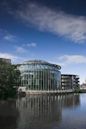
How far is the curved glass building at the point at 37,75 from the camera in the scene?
153 m

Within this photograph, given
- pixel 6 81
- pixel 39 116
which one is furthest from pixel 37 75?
pixel 39 116

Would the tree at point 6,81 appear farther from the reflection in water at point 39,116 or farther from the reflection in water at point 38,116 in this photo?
the reflection in water at point 38,116

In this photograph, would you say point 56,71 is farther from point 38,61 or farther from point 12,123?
point 12,123

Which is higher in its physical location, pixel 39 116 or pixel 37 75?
pixel 37 75

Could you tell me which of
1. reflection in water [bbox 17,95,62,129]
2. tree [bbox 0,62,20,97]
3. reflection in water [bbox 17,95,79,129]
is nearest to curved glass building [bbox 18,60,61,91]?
tree [bbox 0,62,20,97]

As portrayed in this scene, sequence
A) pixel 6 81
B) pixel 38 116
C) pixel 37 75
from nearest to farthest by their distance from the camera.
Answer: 1. pixel 38 116
2. pixel 6 81
3. pixel 37 75

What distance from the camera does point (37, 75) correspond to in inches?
6102

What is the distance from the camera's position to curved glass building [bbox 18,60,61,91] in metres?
153

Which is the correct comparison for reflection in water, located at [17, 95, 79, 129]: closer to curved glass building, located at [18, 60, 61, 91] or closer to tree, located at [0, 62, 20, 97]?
tree, located at [0, 62, 20, 97]

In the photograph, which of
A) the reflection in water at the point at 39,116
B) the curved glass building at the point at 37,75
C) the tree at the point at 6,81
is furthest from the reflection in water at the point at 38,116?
the curved glass building at the point at 37,75

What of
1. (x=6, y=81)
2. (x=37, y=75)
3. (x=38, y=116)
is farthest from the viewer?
(x=37, y=75)

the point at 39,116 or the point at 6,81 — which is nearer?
the point at 39,116

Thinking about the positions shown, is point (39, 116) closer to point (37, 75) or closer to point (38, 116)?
point (38, 116)

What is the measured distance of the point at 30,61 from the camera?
523ft
